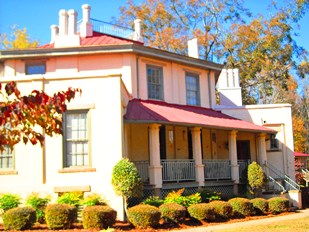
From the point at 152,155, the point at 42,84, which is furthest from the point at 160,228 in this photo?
the point at 42,84

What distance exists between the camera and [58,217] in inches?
563

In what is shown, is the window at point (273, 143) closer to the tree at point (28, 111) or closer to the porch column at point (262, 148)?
the porch column at point (262, 148)

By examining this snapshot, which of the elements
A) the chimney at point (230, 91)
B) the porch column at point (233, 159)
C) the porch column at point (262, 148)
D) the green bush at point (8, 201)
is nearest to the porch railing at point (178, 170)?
the porch column at point (233, 159)

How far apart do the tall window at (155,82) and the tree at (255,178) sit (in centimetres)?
565

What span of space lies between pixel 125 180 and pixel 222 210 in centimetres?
396

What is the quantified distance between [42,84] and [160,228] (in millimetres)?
6790

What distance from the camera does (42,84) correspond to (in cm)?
1691

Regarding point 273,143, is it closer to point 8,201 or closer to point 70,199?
point 70,199

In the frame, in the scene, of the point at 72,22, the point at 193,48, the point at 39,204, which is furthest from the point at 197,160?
the point at 72,22

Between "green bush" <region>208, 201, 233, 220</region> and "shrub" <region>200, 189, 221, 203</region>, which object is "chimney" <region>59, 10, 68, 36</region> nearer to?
"shrub" <region>200, 189, 221, 203</region>

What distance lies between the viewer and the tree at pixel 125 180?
A: 15.7 m

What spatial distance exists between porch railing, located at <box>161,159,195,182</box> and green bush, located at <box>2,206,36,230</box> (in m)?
6.68

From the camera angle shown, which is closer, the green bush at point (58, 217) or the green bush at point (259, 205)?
the green bush at point (58, 217)

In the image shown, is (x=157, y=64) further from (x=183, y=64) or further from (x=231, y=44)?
(x=231, y=44)
